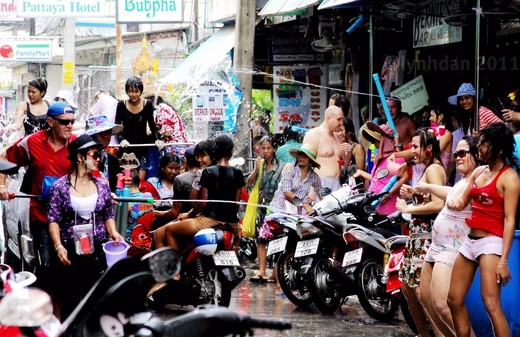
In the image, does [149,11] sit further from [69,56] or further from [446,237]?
[446,237]

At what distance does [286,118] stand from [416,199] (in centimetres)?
1044

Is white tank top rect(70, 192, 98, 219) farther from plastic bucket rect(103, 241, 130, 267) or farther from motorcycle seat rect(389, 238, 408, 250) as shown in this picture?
motorcycle seat rect(389, 238, 408, 250)

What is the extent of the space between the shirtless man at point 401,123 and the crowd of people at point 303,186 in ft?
0.05

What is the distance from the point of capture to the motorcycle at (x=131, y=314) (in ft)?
11.7

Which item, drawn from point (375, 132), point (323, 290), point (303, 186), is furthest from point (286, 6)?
point (323, 290)

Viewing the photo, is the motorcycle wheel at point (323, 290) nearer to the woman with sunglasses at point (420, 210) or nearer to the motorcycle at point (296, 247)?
the motorcycle at point (296, 247)

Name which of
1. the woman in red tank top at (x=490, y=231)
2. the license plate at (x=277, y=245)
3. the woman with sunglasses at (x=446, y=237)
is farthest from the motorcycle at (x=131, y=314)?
the license plate at (x=277, y=245)

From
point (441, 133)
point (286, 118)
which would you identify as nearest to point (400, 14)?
point (441, 133)

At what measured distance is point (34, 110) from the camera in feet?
41.8

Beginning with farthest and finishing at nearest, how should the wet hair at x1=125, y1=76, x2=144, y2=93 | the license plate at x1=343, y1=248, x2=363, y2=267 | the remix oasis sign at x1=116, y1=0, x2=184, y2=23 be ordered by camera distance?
the remix oasis sign at x1=116, y1=0, x2=184, y2=23 → the wet hair at x1=125, y1=76, x2=144, y2=93 → the license plate at x1=343, y1=248, x2=363, y2=267

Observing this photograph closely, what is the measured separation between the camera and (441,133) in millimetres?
11992

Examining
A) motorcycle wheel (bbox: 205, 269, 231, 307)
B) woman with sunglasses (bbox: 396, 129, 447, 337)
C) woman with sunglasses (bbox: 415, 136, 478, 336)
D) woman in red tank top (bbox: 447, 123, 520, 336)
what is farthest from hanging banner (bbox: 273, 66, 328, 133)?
woman in red tank top (bbox: 447, 123, 520, 336)

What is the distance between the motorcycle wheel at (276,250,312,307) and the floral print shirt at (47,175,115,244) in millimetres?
3112

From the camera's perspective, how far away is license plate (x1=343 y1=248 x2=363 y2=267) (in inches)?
434
